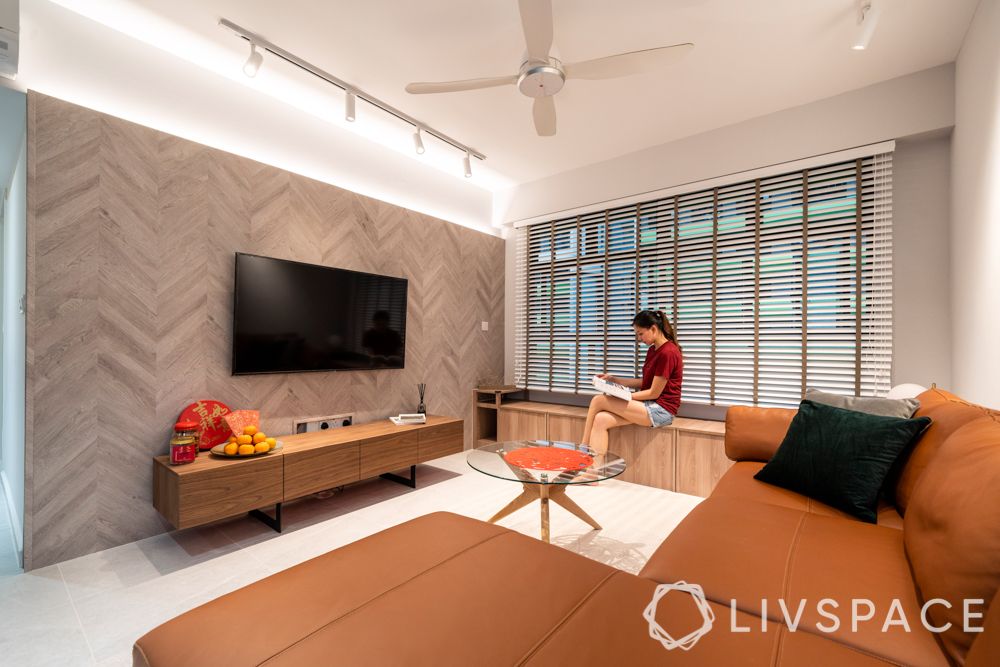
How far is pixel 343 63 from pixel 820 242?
11.8ft

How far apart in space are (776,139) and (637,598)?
3.66 meters

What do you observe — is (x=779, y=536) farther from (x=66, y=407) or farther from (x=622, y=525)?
(x=66, y=407)

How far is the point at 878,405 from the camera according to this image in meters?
2.04

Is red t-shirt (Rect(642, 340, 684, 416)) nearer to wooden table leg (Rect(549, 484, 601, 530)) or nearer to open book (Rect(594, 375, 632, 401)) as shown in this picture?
open book (Rect(594, 375, 632, 401))

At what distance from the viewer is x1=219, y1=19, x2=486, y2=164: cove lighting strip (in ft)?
8.41

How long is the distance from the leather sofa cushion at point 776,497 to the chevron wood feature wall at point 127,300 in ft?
9.28

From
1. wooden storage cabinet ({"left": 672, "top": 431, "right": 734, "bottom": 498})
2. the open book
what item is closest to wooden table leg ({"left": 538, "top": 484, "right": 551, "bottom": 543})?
the open book

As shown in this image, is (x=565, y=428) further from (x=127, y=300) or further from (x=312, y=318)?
(x=127, y=300)

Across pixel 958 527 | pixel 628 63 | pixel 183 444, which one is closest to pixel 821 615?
pixel 958 527

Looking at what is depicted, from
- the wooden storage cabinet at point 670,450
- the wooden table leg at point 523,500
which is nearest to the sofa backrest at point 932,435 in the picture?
the wooden storage cabinet at point 670,450

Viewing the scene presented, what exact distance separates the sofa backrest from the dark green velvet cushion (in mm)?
45

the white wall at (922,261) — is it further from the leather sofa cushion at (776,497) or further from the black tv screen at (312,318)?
the black tv screen at (312,318)

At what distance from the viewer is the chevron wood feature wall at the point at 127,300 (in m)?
2.24

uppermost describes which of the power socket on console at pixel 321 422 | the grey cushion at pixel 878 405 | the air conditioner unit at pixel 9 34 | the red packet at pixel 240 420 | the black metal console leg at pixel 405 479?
the air conditioner unit at pixel 9 34
